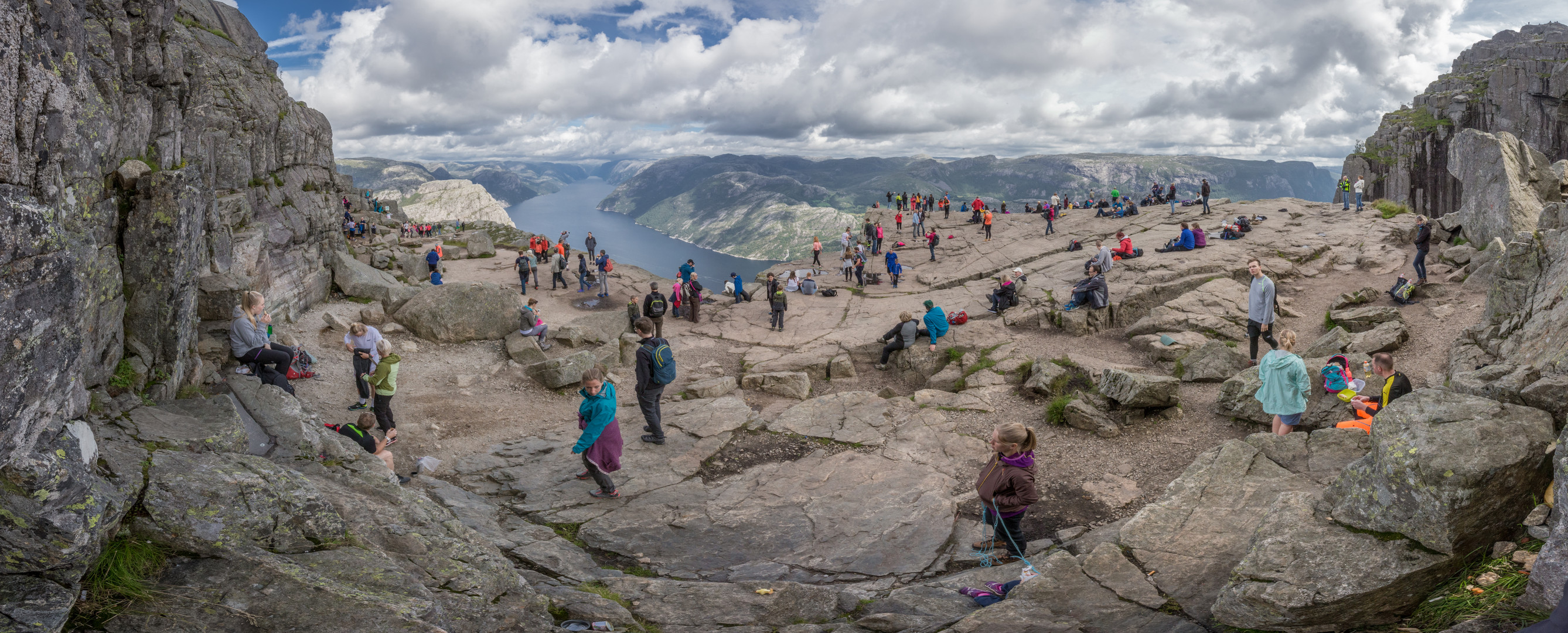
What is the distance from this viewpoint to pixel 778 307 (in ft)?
89.6

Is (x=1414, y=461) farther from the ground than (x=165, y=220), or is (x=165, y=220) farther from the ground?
(x=165, y=220)

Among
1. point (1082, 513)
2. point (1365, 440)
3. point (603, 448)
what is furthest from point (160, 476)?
point (1365, 440)

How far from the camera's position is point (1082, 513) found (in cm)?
1082

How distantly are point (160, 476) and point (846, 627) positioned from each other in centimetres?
649

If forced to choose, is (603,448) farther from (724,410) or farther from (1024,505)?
(1024,505)

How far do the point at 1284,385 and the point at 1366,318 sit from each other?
33.8 feet

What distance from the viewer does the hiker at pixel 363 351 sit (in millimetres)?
14406

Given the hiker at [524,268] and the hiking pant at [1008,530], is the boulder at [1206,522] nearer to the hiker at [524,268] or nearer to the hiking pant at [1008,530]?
the hiking pant at [1008,530]

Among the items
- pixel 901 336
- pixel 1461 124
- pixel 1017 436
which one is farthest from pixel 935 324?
pixel 1461 124

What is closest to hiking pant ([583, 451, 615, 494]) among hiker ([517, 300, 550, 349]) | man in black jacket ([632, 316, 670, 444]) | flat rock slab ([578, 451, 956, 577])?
flat rock slab ([578, 451, 956, 577])

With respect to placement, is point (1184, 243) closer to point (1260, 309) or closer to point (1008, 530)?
point (1260, 309)

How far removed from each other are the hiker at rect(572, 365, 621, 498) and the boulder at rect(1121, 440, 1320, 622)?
24.6 feet

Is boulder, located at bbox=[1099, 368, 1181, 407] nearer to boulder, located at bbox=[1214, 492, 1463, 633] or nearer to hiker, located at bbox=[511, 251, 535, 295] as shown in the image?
boulder, located at bbox=[1214, 492, 1463, 633]

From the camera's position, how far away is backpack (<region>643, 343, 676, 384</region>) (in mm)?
13070
